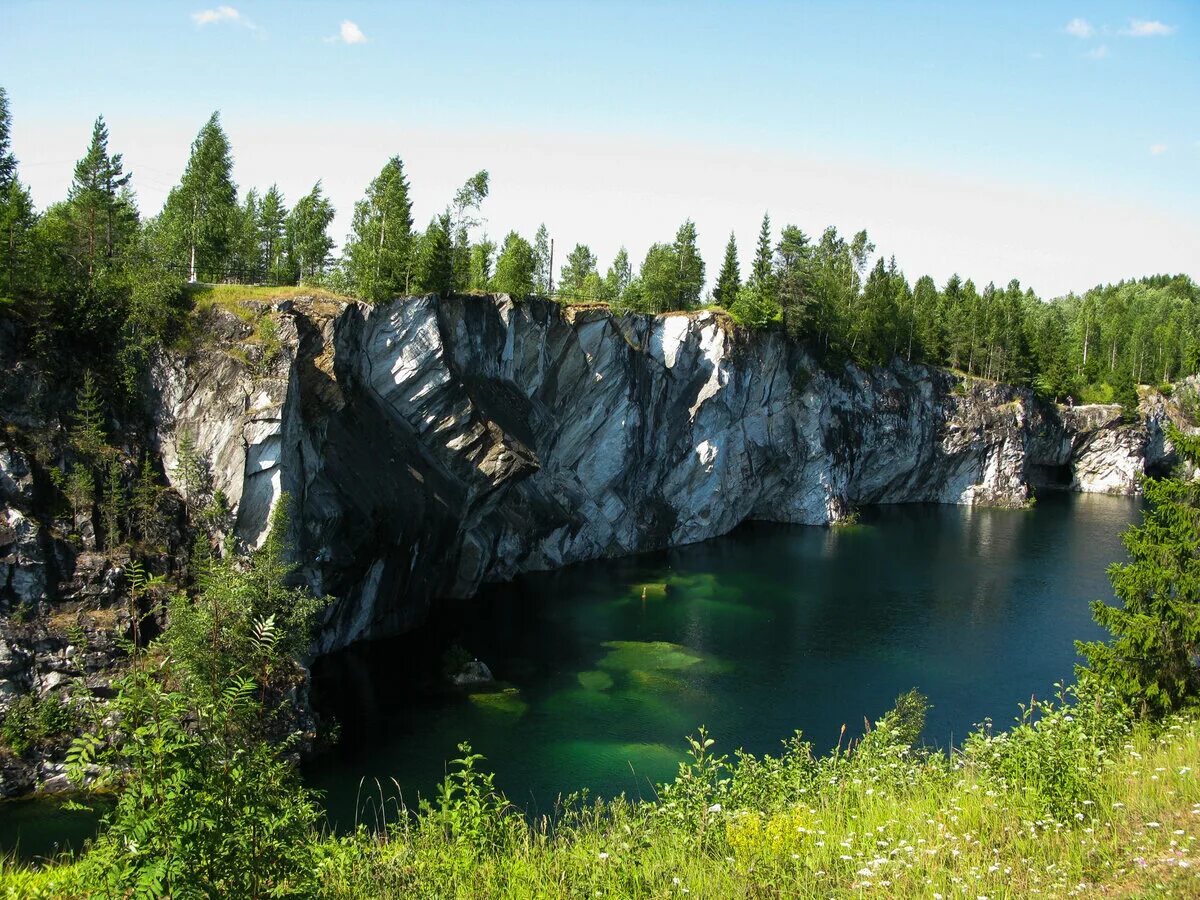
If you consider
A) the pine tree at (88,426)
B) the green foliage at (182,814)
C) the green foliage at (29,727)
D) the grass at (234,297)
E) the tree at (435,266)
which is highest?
the tree at (435,266)

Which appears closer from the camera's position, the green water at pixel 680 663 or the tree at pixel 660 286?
the green water at pixel 680 663

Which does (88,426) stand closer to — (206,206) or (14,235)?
(14,235)

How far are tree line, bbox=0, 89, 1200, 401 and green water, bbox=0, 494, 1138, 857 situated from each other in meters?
17.5

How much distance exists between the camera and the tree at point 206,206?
47.2 metres

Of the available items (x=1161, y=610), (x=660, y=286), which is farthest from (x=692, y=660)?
(x=660, y=286)

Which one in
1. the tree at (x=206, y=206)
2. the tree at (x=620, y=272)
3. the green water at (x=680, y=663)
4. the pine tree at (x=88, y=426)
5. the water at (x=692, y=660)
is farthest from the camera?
the tree at (x=620, y=272)

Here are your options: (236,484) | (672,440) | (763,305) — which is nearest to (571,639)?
(236,484)

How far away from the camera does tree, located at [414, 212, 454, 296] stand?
43812mm

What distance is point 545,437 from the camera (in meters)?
54.4

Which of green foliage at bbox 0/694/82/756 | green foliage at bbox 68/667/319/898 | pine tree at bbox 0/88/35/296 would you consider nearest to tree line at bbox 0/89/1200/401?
pine tree at bbox 0/88/35/296

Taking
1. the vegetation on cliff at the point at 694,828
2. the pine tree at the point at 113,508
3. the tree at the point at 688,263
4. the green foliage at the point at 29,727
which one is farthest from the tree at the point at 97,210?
the tree at the point at 688,263

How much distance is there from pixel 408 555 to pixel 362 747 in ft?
39.1

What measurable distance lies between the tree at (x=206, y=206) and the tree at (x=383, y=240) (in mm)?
A: 7543

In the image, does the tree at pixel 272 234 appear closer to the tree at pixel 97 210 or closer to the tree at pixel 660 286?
the tree at pixel 97 210
